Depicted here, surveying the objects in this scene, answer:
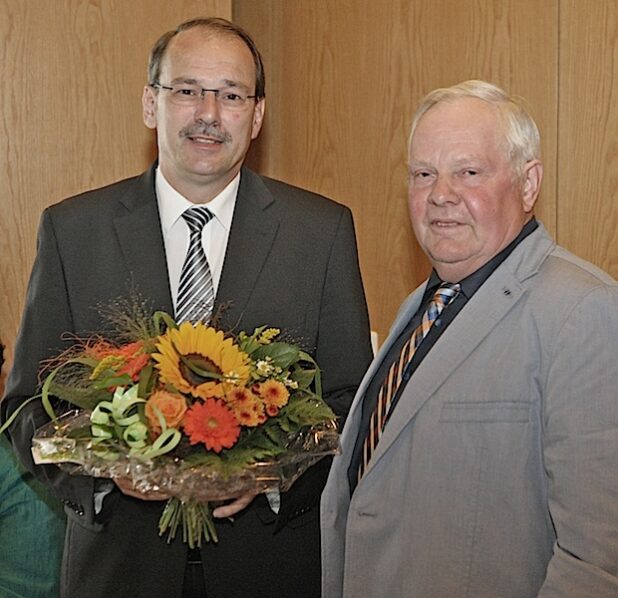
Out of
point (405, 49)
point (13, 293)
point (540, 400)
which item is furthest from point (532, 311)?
point (13, 293)

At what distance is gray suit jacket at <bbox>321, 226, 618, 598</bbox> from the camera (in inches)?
69.6

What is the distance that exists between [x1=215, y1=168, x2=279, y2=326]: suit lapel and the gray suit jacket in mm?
551

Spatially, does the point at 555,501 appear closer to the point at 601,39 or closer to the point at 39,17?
the point at 601,39

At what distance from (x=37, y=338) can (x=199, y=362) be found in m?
0.66

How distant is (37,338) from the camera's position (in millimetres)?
2373

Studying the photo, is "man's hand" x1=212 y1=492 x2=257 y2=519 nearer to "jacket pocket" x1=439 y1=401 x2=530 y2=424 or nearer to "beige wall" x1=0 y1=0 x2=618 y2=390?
"jacket pocket" x1=439 y1=401 x2=530 y2=424

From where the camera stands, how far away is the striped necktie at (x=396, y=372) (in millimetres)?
2146

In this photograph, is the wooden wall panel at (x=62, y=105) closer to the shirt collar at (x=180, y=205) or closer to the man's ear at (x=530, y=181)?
the shirt collar at (x=180, y=205)

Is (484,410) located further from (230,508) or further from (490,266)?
(230,508)

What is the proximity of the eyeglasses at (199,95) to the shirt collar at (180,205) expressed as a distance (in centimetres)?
19

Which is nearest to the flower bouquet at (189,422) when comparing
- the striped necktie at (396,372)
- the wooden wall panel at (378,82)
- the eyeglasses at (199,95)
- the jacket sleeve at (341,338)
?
the striped necktie at (396,372)

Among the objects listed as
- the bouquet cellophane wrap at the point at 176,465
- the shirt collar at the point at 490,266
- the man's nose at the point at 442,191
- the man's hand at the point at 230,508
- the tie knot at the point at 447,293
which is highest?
the man's nose at the point at 442,191

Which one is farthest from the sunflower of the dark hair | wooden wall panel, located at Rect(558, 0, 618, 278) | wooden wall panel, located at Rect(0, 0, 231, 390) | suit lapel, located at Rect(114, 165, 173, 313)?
wooden wall panel, located at Rect(0, 0, 231, 390)

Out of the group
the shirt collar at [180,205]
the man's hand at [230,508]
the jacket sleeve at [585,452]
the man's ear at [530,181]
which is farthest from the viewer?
the shirt collar at [180,205]
